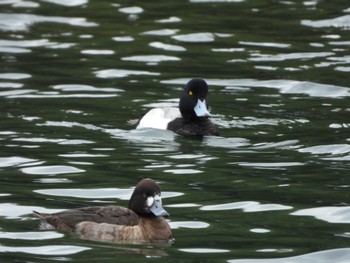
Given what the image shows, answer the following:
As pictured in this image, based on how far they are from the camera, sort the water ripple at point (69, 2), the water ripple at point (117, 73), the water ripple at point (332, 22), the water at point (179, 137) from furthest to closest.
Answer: the water ripple at point (69, 2) < the water ripple at point (332, 22) < the water ripple at point (117, 73) < the water at point (179, 137)

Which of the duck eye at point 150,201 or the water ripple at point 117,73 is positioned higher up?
the water ripple at point 117,73

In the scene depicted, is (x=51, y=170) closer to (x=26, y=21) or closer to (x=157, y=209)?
(x=157, y=209)

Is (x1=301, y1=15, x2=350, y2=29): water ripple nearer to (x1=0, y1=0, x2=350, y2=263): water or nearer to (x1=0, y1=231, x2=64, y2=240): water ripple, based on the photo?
(x1=0, y1=0, x2=350, y2=263): water

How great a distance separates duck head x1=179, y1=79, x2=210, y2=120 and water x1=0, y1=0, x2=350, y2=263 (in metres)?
0.41

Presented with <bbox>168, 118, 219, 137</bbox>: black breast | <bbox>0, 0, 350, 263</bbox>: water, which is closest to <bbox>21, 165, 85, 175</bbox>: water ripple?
<bbox>0, 0, 350, 263</bbox>: water

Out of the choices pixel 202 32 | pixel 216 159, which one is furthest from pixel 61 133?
pixel 202 32

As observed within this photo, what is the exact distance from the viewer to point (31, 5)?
26.7 m

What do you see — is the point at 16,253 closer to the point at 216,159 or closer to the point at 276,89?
the point at 216,159

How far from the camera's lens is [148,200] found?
1152 cm

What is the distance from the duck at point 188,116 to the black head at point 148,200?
5795mm

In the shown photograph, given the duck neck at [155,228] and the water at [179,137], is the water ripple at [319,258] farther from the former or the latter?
the duck neck at [155,228]

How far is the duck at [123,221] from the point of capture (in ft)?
37.2

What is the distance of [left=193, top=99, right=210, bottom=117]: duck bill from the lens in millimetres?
17844

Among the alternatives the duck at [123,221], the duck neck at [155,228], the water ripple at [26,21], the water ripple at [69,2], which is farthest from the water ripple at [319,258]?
the water ripple at [69,2]
